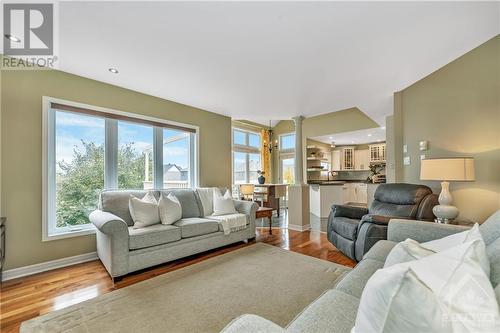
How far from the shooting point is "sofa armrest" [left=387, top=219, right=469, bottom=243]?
1.71 m

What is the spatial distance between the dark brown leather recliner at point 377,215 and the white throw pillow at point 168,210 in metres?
2.26

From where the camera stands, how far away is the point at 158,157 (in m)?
3.90

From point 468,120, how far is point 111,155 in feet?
15.4

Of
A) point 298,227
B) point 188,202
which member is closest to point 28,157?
point 188,202

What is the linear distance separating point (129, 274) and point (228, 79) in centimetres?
275

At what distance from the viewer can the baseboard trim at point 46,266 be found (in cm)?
247

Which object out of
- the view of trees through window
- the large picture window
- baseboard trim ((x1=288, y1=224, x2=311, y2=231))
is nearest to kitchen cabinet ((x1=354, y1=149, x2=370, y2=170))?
the large picture window

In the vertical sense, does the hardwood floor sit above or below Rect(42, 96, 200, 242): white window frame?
below

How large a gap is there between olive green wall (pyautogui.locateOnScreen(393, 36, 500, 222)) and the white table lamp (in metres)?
0.31

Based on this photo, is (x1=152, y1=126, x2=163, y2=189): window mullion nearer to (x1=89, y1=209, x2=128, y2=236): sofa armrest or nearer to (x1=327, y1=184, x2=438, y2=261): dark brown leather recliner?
(x1=89, y1=209, x2=128, y2=236): sofa armrest

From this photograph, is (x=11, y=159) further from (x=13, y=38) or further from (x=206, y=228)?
(x=206, y=228)

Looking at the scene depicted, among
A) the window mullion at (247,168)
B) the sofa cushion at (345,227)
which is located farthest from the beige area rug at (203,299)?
the window mullion at (247,168)

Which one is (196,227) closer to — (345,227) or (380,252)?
(345,227)

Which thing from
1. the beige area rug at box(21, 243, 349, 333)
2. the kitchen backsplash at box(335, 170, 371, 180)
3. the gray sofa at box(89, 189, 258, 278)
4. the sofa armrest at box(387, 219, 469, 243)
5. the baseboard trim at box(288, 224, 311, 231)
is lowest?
the baseboard trim at box(288, 224, 311, 231)
